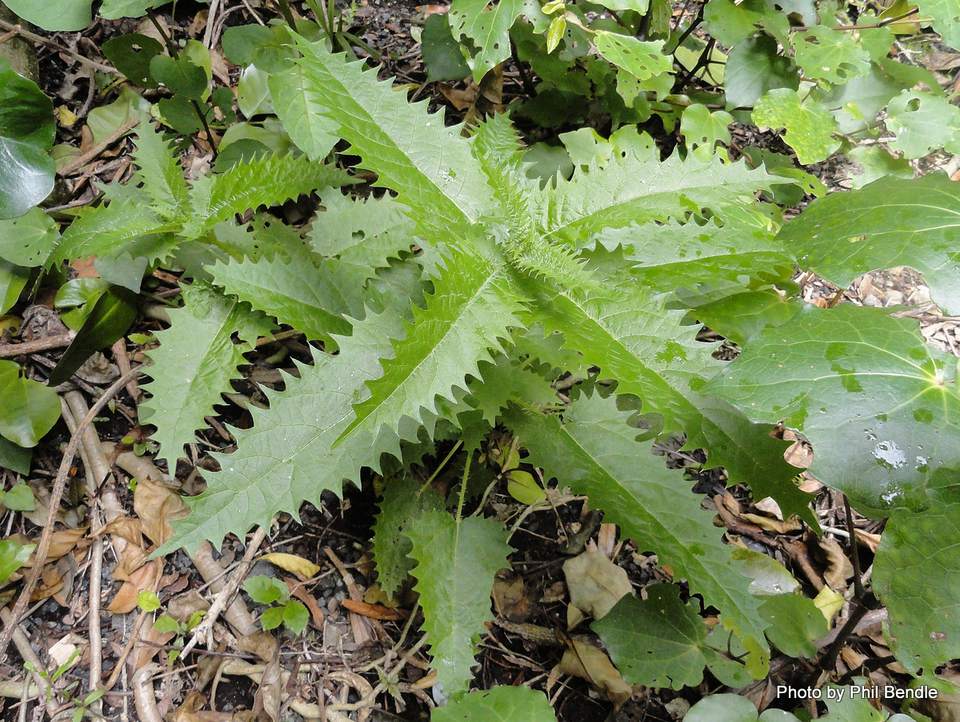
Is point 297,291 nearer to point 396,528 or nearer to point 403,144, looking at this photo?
point 403,144

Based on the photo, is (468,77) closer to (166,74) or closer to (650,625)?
(166,74)

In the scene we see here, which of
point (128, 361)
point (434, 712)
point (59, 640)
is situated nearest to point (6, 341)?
point (128, 361)

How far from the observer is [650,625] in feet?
5.18

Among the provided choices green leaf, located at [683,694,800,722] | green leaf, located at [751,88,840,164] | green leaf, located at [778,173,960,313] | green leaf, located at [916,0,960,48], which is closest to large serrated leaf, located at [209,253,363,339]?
green leaf, located at [778,173,960,313]

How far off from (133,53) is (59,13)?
24 centimetres

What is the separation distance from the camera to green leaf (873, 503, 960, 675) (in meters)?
1.24

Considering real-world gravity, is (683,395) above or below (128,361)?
above

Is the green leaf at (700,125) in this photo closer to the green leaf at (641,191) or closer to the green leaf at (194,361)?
the green leaf at (641,191)

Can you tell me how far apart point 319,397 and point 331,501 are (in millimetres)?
717

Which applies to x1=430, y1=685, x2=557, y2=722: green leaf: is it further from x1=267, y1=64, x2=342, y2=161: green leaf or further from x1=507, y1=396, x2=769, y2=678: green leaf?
x1=267, y1=64, x2=342, y2=161: green leaf

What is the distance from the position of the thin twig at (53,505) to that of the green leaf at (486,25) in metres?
1.29

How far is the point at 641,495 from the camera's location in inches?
56.1

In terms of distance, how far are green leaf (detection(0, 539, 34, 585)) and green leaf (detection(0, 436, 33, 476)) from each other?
0.21m

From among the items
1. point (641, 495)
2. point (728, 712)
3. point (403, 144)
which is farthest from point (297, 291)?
point (728, 712)
